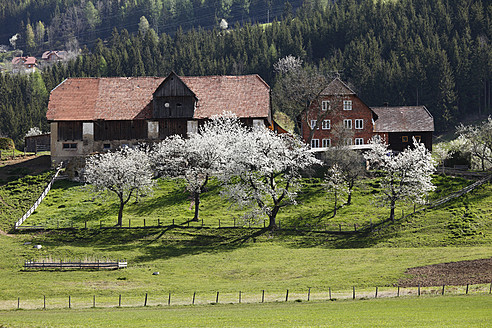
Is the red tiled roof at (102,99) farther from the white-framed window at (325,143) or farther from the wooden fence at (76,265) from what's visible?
the wooden fence at (76,265)

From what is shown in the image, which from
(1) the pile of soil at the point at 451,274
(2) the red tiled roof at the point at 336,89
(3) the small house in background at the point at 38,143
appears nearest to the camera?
(1) the pile of soil at the point at 451,274

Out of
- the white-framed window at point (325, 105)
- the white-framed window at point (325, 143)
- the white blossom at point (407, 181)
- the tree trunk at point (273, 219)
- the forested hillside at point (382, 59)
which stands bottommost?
the tree trunk at point (273, 219)

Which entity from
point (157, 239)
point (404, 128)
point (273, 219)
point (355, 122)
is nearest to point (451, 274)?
point (273, 219)

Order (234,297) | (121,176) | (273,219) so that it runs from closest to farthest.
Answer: (234,297), (273,219), (121,176)

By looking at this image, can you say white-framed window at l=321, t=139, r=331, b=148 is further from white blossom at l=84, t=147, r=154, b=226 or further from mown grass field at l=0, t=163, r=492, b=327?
white blossom at l=84, t=147, r=154, b=226

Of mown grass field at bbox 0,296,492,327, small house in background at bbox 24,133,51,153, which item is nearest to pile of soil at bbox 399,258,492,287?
mown grass field at bbox 0,296,492,327

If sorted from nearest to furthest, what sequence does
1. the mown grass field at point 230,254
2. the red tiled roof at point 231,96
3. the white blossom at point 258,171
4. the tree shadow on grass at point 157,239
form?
the mown grass field at point 230,254 < the tree shadow on grass at point 157,239 < the white blossom at point 258,171 < the red tiled roof at point 231,96

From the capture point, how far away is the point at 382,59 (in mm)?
172250

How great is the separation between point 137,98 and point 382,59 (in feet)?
310

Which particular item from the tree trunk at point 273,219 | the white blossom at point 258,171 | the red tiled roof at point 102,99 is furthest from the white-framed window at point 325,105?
the tree trunk at point 273,219

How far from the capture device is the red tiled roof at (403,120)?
100188mm

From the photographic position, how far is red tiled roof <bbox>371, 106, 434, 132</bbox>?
10019 cm

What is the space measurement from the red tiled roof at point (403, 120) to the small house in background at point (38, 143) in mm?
52242

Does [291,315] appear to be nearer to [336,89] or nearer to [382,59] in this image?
[336,89]
